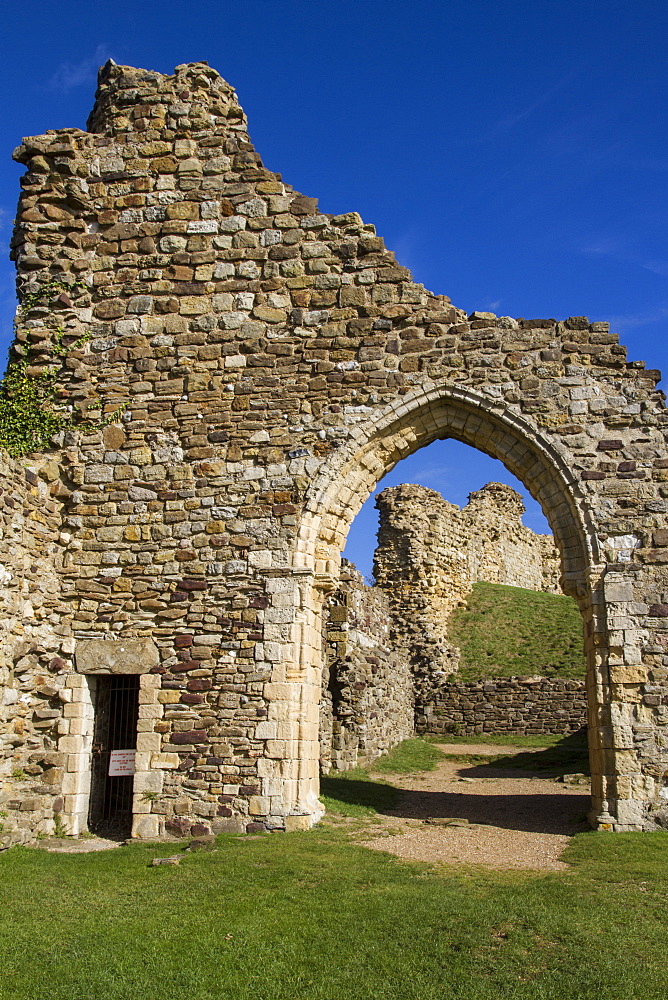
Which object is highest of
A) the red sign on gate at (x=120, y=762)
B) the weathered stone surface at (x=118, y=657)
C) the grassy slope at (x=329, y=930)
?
the weathered stone surface at (x=118, y=657)

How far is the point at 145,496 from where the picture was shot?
9789 millimetres

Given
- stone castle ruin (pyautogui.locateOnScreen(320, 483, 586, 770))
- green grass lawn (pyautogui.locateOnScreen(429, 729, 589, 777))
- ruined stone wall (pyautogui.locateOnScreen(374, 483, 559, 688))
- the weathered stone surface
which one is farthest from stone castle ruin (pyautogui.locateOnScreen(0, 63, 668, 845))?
ruined stone wall (pyautogui.locateOnScreen(374, 483, 559, 688))

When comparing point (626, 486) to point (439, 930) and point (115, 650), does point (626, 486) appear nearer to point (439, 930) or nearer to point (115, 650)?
point (439, 930)

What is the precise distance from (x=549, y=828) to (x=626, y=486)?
3.99m

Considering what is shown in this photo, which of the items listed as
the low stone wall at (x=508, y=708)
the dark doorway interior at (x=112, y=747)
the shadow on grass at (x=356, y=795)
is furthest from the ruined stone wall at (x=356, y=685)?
the dark doorway interior at (x=112, y=747)

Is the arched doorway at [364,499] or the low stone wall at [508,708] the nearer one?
the arched doorway at [364,499]

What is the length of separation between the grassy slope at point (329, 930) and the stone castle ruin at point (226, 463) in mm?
1731

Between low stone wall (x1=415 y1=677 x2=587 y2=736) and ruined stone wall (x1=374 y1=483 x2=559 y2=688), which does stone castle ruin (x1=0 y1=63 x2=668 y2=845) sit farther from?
ruined stone wall (x1=374 y1=483 x2=559 y2=688)

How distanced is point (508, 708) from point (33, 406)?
13749 mm

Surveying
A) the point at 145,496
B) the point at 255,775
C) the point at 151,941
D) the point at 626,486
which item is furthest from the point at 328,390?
the point at 151,941

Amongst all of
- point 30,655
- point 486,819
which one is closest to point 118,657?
point 30,655

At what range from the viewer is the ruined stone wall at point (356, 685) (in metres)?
13.8

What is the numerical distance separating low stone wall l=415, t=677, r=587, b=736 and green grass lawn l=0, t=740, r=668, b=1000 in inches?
454

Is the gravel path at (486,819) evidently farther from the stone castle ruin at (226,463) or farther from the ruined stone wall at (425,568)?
the ruined stone wall at (425,568)
